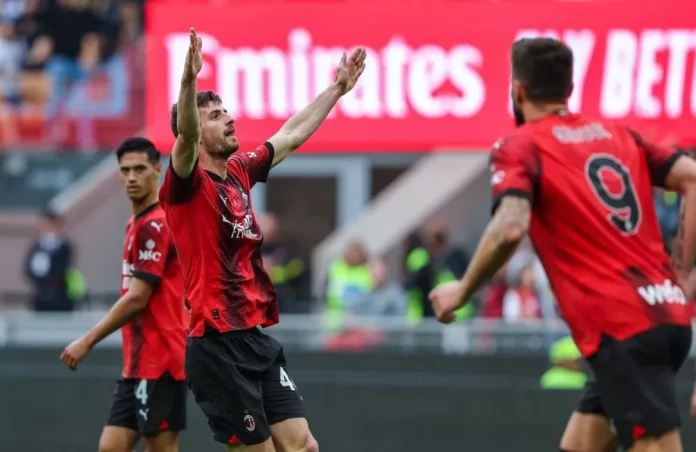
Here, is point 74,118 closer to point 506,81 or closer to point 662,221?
→ point 506,81

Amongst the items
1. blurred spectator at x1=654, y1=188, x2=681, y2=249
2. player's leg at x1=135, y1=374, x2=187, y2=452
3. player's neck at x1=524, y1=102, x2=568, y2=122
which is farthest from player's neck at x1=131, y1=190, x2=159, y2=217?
blurred spectator at x1=654, y1=188, x2=681, y2=249

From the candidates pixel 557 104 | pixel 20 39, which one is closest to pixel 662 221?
pixel 557 104

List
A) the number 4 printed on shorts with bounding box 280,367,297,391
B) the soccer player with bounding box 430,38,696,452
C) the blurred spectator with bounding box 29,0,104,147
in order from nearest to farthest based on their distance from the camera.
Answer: the soccer player with bounding box 430,38,696,452 → the number 4 printed on shorts with bounding box 280,367,297,391 → the blurred spectator with bounding box 29,0,104,147

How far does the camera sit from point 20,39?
16.9m

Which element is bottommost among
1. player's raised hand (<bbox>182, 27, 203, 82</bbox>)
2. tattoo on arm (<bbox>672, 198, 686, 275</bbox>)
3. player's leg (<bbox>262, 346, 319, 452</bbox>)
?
player's leg (<bbox>262, 346, 319, 452</bbox>)

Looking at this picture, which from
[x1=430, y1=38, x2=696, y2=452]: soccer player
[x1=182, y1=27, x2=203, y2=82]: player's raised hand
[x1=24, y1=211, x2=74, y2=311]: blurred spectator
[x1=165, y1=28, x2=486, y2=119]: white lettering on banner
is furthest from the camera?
[x1=24, y1=211, x2=74, y2=311]: blurred spectator

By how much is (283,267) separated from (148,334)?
6.39 meters

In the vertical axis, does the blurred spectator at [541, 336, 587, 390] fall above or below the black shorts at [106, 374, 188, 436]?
below

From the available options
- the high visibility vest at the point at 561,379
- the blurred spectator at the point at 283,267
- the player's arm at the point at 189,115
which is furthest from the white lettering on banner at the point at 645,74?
the player's arm at the point at 189,115

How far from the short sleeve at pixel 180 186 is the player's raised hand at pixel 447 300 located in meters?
1.50

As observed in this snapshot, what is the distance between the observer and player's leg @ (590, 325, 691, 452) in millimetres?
4621

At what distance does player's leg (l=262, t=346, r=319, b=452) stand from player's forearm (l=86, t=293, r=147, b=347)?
1023 mm

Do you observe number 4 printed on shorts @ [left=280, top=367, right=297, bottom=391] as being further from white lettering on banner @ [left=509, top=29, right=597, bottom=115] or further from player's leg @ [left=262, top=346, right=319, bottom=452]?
white lettering on banner @ [left=509, top=29, right=597, bottom=115]

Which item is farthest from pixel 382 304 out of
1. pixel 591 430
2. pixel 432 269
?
pixel 591 430
